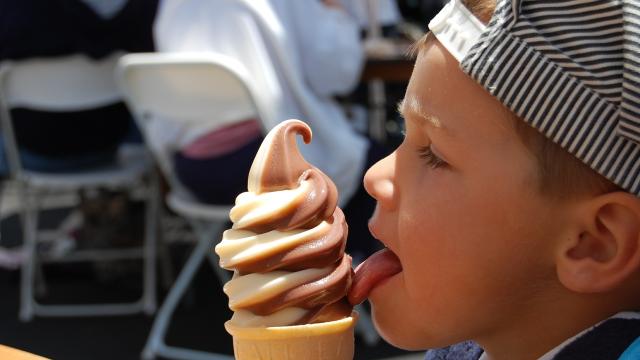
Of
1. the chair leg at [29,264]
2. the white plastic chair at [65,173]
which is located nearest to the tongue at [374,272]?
the white plastic chair at [65,173]

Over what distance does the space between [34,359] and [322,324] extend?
31cm

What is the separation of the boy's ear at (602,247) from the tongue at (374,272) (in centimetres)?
19

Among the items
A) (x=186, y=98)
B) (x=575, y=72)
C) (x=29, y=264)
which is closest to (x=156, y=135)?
(x=186, y=98)

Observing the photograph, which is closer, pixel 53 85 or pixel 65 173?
pixel 53 85

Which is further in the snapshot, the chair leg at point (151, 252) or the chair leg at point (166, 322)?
the chair leg at point (151, 252)

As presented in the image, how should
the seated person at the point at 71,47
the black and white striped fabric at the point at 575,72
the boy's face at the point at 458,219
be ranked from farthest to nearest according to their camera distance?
the seated person at the point at 71,47 < the boy's face at the point at 458,219 < the black and white striped fabric at the point at 575,72

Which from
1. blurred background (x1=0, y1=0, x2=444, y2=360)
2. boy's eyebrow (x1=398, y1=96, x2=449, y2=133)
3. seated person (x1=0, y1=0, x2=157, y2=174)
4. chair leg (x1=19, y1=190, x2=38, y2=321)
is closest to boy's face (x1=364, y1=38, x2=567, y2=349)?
boy's eyebrow (x1=398, y1=96, x2=449, y2=133)

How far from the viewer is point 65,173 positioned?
13.5ft

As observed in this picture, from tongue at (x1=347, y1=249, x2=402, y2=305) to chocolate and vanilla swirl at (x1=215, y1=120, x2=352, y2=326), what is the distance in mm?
17

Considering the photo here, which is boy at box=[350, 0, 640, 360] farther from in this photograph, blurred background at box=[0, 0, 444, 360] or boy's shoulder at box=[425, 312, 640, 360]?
blurred background at box=[0, 0, 444, 360]

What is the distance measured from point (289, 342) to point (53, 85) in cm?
335

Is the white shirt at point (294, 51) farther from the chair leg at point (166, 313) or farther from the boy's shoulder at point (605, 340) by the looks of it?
the boy's shoulder at point (605, 340)

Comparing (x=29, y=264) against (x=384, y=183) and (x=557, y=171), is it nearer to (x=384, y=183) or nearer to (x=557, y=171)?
(x=384, y=183)

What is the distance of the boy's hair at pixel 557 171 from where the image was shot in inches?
32.8
